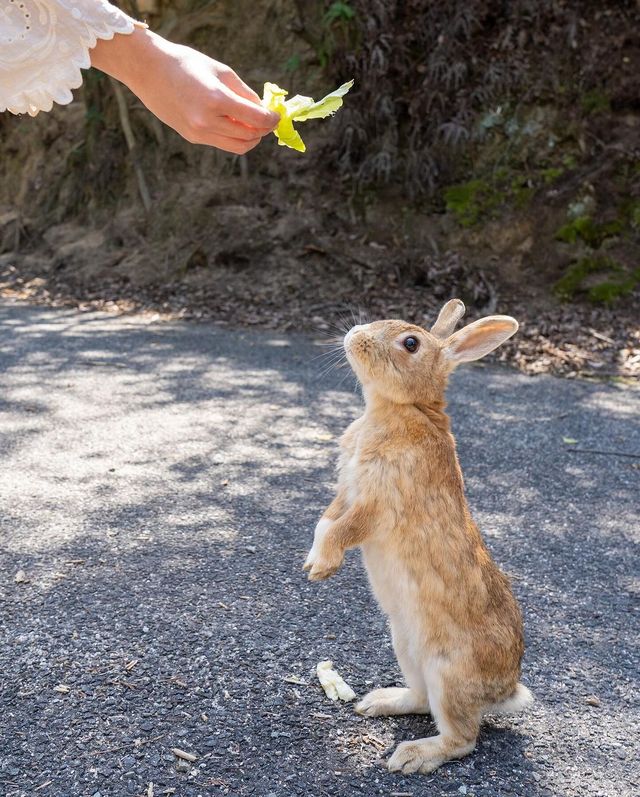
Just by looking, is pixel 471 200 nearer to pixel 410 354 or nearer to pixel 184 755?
pixel 410 354

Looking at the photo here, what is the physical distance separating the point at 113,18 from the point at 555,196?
781 cm

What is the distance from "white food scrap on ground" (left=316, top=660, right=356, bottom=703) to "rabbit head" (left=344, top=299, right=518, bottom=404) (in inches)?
40.6

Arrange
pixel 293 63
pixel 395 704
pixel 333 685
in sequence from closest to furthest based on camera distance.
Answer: pixel 395 704, pixel 333 685, pixel 293 63

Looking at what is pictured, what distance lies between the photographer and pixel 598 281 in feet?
28.8

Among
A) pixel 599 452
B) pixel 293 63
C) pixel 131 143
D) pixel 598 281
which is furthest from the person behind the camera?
pixel 131 143

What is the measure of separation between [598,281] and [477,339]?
6.53 meters

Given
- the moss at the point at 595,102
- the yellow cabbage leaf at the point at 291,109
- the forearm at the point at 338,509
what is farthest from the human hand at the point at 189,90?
the moss at the point at 595,102

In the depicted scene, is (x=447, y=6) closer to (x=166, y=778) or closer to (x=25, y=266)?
(x=25, y=266)

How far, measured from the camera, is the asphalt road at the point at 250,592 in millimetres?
2596

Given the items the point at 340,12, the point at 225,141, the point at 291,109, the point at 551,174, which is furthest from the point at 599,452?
the point at 340,12

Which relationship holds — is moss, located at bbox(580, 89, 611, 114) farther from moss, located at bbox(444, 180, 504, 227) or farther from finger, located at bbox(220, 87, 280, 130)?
finger, located at bbox(220, 87, 280, 130)

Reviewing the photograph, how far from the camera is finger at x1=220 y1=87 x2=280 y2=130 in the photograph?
2.33m

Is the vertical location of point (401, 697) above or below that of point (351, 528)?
below

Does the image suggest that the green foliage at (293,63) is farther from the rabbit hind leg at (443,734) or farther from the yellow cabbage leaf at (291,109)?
the rabbit hind leg at (443,734)
